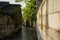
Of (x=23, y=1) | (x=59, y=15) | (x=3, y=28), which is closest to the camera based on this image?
(x=59, y=15)

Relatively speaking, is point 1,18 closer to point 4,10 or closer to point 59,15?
point 4,10

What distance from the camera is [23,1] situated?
14.8 m

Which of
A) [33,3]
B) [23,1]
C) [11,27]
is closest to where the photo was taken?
[11,27]

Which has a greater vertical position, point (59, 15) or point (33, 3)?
point (33, 3)

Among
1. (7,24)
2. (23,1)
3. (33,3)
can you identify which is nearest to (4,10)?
(7,24)

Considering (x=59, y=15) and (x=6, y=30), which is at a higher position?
(x=59, y=15)

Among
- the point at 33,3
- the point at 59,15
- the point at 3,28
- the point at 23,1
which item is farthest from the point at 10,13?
the point at 59,15

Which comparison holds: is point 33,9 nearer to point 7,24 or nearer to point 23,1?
point 23,1

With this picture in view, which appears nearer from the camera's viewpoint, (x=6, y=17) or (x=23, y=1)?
(x=6, y=17)

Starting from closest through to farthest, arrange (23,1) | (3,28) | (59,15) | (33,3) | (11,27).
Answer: (59,15)
(3,28)
(11,27)
(33,3)
(23,1)

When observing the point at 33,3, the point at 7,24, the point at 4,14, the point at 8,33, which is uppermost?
the point at 33,3

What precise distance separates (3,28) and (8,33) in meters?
0.55

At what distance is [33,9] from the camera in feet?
45.1

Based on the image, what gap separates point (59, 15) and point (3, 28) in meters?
9.13
